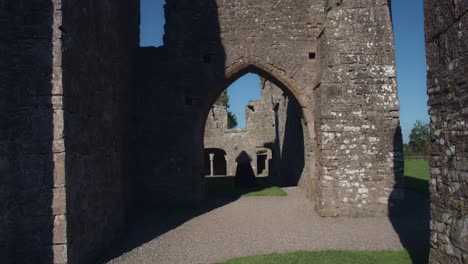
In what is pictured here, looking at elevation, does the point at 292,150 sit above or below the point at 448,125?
below

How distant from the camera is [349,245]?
5723 millimetres

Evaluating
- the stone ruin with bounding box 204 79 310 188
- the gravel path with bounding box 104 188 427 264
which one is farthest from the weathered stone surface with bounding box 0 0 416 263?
the stone ruin with bounding box 204 79 310 188

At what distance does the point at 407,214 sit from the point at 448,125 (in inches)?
199

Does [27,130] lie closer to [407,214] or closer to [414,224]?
[414,224]

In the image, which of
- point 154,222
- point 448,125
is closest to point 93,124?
point 154,222

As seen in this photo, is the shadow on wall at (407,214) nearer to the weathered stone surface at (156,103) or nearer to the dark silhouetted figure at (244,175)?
the weathered stone surface at (156,103)

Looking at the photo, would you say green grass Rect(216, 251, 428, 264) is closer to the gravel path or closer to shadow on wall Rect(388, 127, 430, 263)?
shadow on wall Rect(388, 127, 430, 263)

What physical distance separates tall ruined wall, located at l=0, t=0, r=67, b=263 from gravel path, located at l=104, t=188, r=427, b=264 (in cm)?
123

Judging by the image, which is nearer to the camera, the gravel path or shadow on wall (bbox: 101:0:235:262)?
the gravel path

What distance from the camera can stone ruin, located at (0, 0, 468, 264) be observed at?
12.2 ft

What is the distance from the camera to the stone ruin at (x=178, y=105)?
371 cm

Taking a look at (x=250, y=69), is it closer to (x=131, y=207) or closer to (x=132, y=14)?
(x=132, y=14)

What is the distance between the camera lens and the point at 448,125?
345 cm

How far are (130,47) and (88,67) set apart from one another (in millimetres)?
3470
